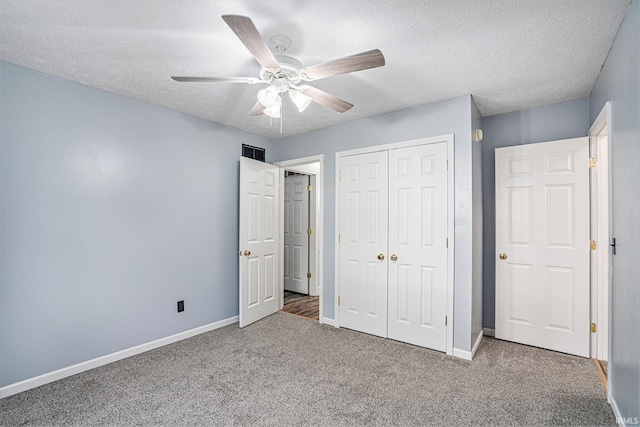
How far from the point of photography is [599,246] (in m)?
2.80

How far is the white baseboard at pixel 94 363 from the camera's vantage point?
2256 millimetres

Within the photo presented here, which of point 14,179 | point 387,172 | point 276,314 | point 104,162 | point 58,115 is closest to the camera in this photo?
point 14,179

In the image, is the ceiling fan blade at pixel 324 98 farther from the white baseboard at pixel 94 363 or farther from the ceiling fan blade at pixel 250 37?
the white baseboard at pixel 94 363

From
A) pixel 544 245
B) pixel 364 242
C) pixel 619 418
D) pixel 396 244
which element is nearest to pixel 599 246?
pixel 544 245

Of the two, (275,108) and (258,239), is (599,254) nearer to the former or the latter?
(275,108)

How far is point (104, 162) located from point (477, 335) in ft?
12.7

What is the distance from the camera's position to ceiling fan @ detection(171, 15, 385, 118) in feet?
4.77

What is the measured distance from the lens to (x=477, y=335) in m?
3.10

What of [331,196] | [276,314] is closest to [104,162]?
[331,196]

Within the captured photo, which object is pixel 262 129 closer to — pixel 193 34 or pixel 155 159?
pixel 155 159

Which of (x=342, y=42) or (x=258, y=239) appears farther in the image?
(x=258, y=239)

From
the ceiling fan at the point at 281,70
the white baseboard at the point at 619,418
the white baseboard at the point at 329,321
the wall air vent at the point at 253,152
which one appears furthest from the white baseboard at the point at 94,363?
the white baseboard at the point at 619,418

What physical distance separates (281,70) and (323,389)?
Answer: 227 cm

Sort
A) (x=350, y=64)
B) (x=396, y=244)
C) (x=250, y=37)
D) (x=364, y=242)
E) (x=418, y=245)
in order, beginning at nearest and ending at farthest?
(x=250, y=37) → (x=350, y=64) → (x=418, y=245) → (x=396, y=244) → (x=364, y=242)
